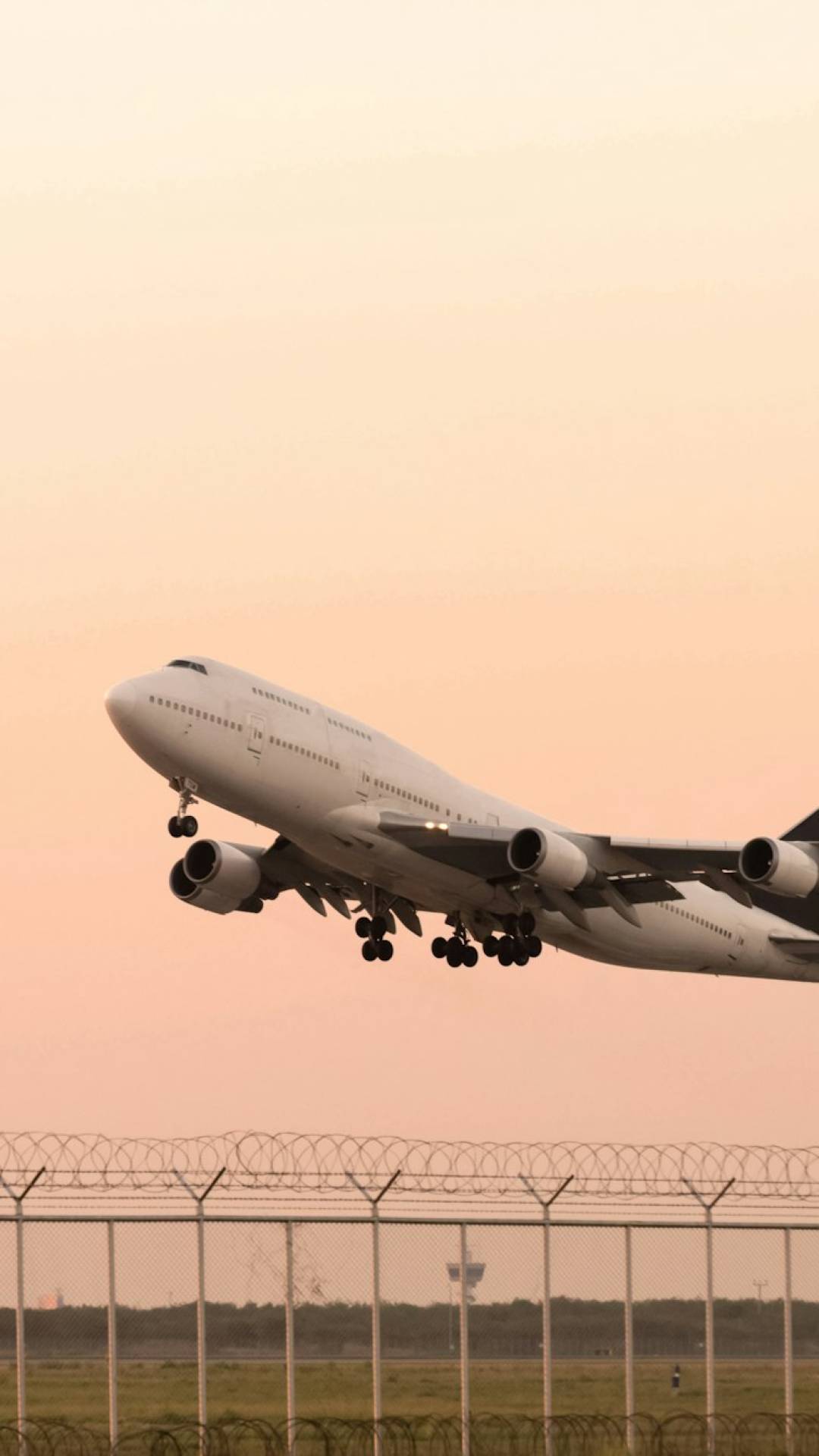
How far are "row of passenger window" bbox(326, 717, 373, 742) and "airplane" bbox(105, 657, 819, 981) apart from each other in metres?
0.05

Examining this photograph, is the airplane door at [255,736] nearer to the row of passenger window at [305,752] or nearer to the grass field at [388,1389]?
the row of passenger window at [305,752]

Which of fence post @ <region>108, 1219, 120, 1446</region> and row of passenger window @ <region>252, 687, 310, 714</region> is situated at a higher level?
row of passenger window @ <region>252, 687, 310, 714</region>

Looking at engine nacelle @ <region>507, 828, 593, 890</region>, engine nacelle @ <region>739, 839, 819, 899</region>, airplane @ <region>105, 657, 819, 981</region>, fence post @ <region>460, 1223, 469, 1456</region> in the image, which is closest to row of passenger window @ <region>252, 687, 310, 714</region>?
airplane @ <region>105, 657, 819, 981</region>

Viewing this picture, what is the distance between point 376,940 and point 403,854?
228 inches

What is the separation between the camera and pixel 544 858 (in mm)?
49562

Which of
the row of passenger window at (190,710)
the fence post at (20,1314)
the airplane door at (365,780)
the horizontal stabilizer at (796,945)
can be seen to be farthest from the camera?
the horizontal stabilizer at (796,945)

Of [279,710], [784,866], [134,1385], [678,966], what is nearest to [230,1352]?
[134,1385]

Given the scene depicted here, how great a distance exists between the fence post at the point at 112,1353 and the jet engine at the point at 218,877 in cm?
2297

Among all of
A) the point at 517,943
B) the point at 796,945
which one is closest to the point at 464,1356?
the point at 517,943

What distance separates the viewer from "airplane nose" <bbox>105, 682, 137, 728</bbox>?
4644 cm

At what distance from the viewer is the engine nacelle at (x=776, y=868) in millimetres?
49406

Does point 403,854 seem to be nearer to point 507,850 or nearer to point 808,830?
point 507,850

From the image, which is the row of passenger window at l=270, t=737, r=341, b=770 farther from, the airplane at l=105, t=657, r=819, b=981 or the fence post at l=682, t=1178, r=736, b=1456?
the fence post at l=682, t=1178, r=736, b=1456

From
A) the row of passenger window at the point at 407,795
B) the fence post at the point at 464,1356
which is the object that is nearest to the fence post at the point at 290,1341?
the fence post at the point at 464,1356
